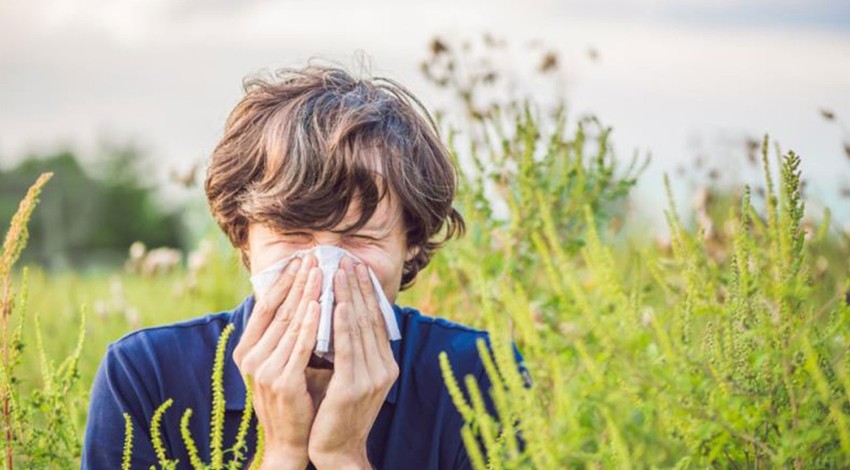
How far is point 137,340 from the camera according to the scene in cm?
278

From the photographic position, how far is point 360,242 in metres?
2.66

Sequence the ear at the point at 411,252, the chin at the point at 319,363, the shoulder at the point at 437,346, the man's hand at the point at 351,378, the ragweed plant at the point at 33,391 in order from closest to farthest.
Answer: the ragweed plant at the point at 33,391 < the man's hand at the point at 351,378 < the chin at the point at 319,363 < the shoulder at the point at 437,346 < the ear at the point at 411,252

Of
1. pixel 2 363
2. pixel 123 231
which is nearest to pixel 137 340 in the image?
pixel 2 363

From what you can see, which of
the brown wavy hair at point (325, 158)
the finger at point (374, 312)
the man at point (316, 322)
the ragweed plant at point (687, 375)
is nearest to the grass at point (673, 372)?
the ragweed plant at point (687, 375)

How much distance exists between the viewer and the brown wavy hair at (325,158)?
8.82 feet

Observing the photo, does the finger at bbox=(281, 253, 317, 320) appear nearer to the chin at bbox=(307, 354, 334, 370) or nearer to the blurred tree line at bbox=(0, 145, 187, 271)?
the chin at bbox=(307, 354, 334, 370)

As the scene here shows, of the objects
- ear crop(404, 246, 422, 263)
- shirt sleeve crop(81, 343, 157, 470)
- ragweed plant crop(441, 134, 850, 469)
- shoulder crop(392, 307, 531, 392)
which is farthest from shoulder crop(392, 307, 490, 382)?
ragweed plant crop(441, 134, 850, 469)

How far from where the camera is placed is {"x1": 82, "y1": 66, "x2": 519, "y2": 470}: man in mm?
2480

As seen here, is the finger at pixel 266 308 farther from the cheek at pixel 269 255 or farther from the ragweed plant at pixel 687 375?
the ragweed plant at pixel 687 375

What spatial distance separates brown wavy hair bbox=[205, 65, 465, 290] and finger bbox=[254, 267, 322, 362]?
0.20 m

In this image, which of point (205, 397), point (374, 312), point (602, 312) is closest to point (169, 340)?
point (205, 397)

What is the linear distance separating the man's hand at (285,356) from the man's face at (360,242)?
12 cm

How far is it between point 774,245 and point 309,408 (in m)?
1.15

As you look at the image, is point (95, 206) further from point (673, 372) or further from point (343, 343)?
point (673, 372)
